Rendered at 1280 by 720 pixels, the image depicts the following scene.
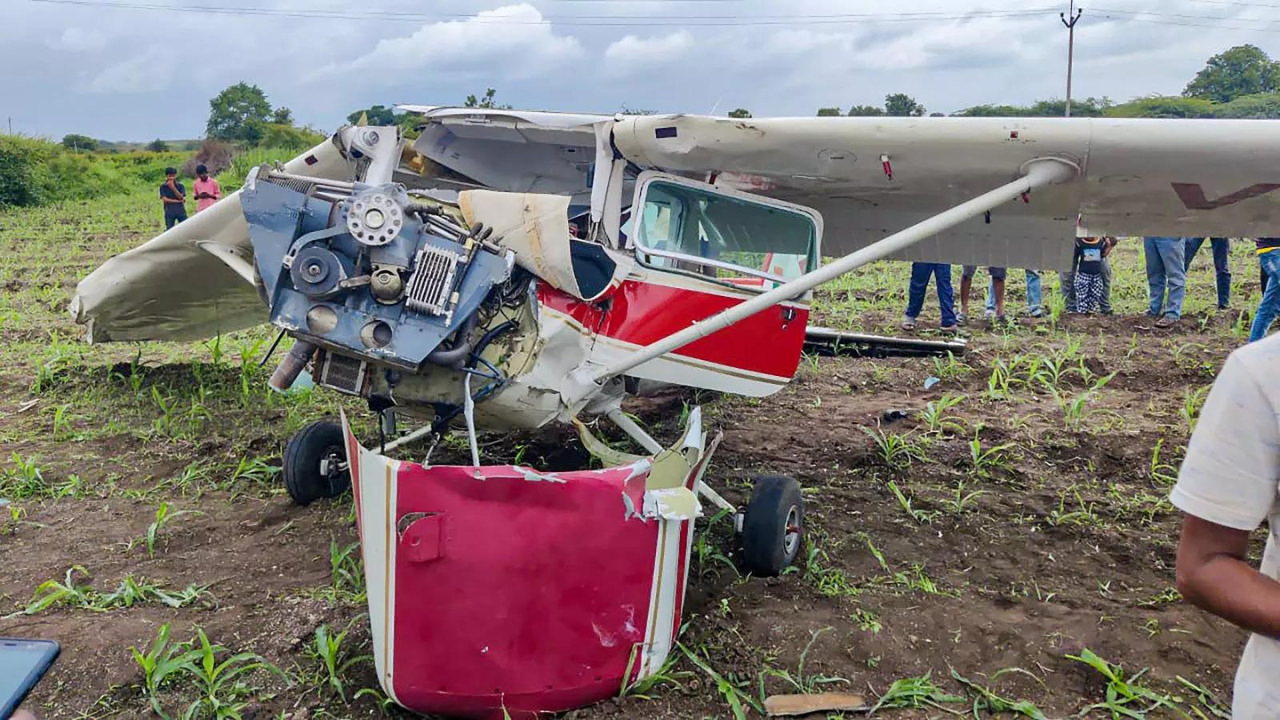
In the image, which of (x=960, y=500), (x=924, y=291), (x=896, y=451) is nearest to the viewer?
(x=960, y=500)

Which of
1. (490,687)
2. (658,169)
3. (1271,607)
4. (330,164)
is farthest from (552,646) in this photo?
(330,164)

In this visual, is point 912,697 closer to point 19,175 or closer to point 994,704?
point 994,704

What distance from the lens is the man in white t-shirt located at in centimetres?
150

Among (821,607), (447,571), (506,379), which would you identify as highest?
(506,379)

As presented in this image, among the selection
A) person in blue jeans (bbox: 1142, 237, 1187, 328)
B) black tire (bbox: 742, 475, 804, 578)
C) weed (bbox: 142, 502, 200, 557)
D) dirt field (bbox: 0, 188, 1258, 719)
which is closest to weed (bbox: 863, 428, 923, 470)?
dirt field (bbox: 0, 188, 1258, 719)

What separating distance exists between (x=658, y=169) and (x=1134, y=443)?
370cm

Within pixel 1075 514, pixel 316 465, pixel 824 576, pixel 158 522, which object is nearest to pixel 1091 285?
pixel 1075 514

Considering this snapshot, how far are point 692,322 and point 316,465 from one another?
2.41 m

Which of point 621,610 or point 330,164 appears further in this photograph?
point 330,164

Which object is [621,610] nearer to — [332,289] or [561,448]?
[332,289]

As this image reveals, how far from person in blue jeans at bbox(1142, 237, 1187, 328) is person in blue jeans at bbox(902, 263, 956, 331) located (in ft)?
7.23

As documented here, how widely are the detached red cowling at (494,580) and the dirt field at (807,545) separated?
277mm

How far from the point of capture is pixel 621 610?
3.39 metres

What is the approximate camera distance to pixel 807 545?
4906 millimetres
